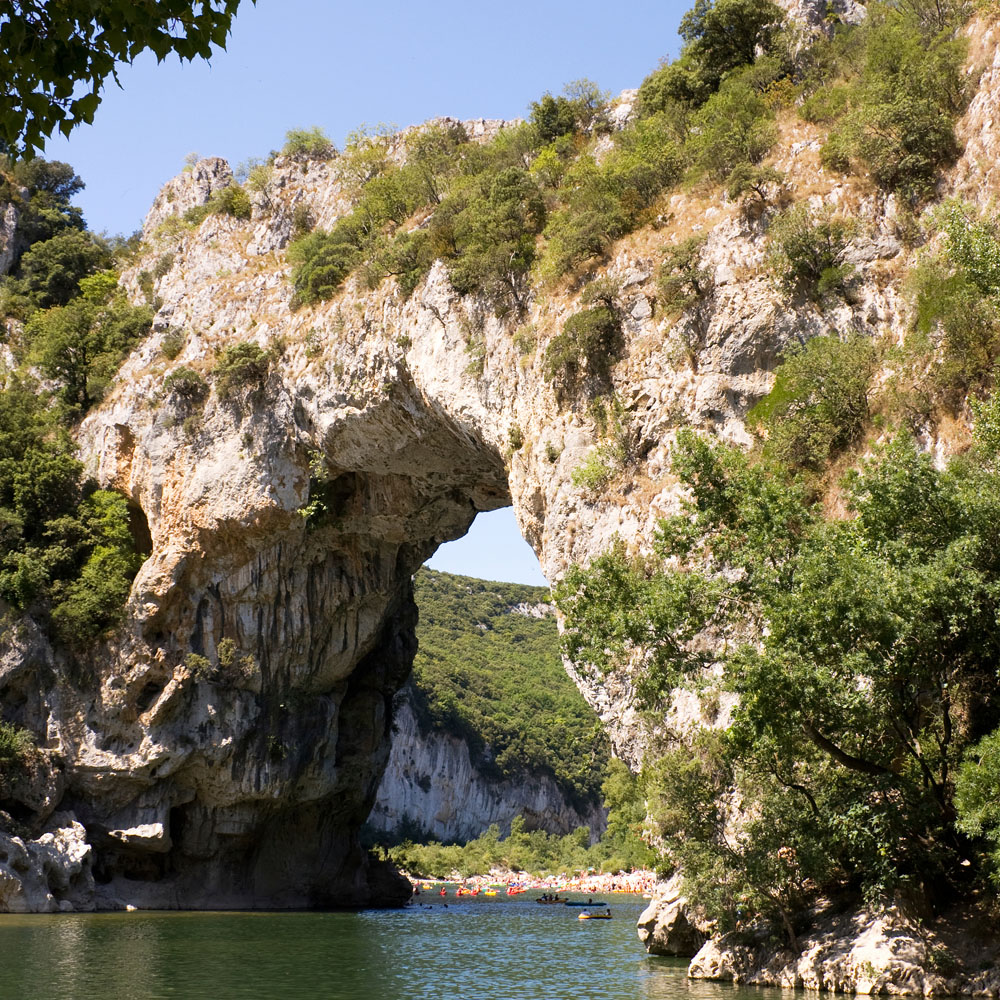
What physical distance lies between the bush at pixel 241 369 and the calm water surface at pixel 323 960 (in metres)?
16.1

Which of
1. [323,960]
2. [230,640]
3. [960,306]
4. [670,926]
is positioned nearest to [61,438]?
[230,640]

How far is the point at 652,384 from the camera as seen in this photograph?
2177 centimetres

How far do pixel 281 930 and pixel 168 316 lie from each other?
22.1m

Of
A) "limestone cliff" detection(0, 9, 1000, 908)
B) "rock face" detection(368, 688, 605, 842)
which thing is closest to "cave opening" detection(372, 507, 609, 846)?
"rock face" detection(368, 688, 605, 842)

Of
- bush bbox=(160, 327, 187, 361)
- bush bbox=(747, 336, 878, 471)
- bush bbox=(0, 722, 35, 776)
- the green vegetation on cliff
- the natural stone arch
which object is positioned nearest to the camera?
bush bbox=(747, 336, 878, 471)

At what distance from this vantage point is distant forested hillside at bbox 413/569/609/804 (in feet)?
278

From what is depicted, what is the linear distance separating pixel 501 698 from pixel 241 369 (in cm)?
6528

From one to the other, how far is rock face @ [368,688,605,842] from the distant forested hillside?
1.26 m

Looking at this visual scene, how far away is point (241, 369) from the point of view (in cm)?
3186

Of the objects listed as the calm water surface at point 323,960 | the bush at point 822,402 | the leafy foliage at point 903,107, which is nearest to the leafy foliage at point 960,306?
the bush at point 822,402

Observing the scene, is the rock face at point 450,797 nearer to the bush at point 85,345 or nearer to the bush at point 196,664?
the bush at point 85,345

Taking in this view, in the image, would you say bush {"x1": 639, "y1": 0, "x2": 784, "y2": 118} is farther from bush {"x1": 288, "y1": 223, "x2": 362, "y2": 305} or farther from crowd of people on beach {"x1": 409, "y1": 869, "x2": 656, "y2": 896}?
crowd of people on beach {"x1": 409, "y1": 869, "x2": 656, "y2": 896}

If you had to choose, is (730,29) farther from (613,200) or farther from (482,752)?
(482,752)

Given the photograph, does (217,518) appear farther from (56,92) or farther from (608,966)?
(56,92)
